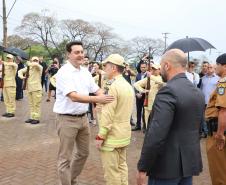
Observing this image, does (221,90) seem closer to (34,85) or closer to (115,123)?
(115,123)

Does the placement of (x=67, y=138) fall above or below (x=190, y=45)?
below

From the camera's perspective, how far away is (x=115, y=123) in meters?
4.04

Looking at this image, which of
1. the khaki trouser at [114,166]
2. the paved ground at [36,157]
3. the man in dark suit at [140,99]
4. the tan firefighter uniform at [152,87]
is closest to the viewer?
the khaki trouser at [114,166]

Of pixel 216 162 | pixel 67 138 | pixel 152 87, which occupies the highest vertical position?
pixel 152 87

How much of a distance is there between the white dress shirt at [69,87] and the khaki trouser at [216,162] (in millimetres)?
1760

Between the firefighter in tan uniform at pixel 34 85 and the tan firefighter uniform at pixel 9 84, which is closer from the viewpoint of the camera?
the firefighter in tan uniform at pixel 34 85

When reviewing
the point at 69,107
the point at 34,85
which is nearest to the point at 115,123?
the point at 69,107

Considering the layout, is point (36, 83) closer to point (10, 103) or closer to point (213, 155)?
point (10, 103)

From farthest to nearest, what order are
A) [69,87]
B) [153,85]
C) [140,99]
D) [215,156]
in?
1. [140,99]
2. [153,85]
3. [215,156]
4. [69,87]

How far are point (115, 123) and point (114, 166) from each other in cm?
52

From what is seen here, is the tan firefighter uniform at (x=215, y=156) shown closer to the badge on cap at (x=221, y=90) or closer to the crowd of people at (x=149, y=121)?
the crowd of people at (x=149, y=121)

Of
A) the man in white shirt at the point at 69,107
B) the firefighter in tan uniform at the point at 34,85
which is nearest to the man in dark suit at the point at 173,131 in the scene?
the man in white shirt at the point at 69,107

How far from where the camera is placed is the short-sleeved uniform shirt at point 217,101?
4191 millimetres

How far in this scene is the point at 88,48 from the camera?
56.3m
